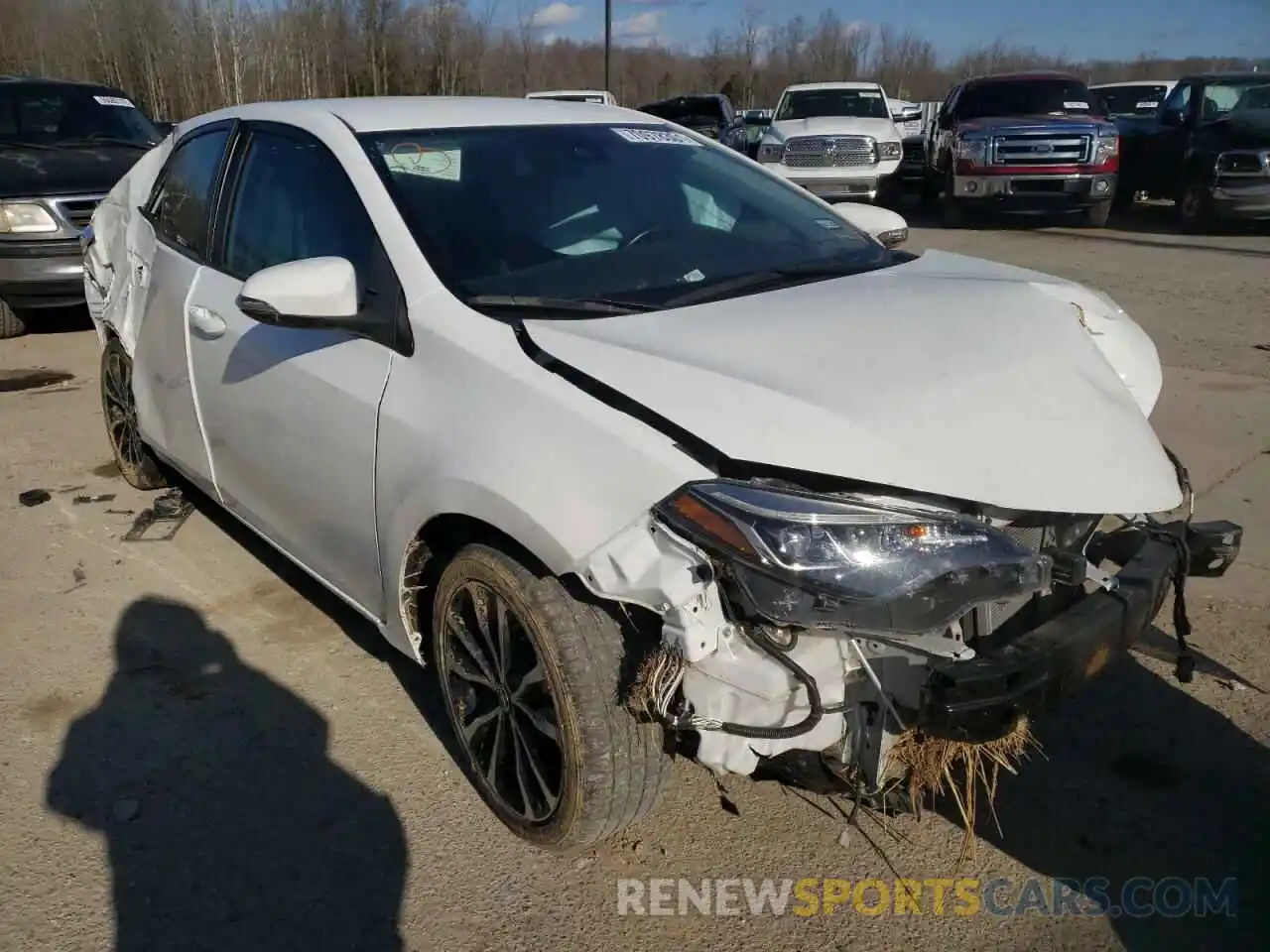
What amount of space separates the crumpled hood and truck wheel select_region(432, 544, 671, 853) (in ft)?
22.6

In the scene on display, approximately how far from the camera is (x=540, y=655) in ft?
7.84

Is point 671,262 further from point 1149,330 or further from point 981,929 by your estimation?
point 1149,330

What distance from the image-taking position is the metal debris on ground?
15.1ft

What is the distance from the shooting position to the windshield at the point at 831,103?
1602 cm

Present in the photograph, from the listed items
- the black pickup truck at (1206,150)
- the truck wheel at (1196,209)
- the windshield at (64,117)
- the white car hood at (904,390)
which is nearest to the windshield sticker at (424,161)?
the white car hood at (904,390)

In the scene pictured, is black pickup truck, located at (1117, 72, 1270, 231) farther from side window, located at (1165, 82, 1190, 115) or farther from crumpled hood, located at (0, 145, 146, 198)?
crumpled hood, located at (0, 145, 146, 198)

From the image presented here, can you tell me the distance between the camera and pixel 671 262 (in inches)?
118

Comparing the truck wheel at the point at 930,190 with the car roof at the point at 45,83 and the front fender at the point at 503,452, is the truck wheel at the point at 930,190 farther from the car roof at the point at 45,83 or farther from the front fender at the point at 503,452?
the front fender at the point at 503,452

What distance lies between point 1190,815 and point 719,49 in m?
53.4

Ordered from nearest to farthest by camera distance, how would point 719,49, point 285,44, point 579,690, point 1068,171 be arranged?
1. point 579,690
2. point 1068,171
3. point 285,44
4. point 719,49

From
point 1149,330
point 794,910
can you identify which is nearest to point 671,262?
point 794,910

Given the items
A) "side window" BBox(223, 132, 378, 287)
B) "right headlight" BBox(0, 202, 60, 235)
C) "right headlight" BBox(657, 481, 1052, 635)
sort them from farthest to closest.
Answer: "right headlight" BBox(0, 202, 60, 235), "side window" BBox(223, 132, 378, 287), "right headlight" BBox(657, 481, 1052, 635)

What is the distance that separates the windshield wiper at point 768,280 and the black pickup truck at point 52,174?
21.9 feet

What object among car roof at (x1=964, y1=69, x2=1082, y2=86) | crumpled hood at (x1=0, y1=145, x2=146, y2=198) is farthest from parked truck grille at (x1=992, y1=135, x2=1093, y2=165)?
crumpled hood at (x1=0, y1=145, x2=146, y2=198)
